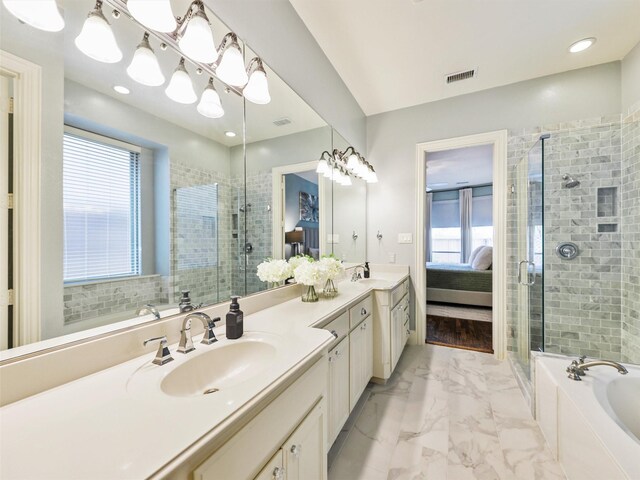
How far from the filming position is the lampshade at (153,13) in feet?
2.92

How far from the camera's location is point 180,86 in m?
1.10

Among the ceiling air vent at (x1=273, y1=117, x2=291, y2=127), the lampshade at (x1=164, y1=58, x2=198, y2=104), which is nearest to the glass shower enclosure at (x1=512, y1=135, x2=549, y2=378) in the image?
the ceiling air vent at (x1=273, y1=117, x2=291, y2=127)

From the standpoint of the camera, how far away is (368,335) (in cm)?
195

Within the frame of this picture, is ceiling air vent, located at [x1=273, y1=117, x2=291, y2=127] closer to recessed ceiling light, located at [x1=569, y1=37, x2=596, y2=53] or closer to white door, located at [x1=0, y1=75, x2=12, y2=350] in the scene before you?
white door, located at [x1=0, y1=75, x2=12, y2=350]

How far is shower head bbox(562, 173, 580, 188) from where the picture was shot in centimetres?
224

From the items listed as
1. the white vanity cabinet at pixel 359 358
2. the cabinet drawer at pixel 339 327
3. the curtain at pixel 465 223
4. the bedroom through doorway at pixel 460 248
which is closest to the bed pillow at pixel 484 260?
the bedroom through doorway at pixel 460 248

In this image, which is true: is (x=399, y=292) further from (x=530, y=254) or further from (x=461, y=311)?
(x=461, y=311)

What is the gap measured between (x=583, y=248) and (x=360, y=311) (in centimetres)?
208

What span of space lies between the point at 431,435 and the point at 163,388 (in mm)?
1608

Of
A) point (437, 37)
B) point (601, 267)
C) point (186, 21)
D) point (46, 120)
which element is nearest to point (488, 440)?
point (601, 267)

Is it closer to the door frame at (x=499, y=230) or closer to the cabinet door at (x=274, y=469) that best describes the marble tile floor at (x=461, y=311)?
the door frame at (x=499, y=230)

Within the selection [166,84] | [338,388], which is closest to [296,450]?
[338,388]

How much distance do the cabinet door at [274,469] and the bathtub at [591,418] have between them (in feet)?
3.57

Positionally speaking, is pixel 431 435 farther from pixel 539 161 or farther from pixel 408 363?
pixel 539 161
